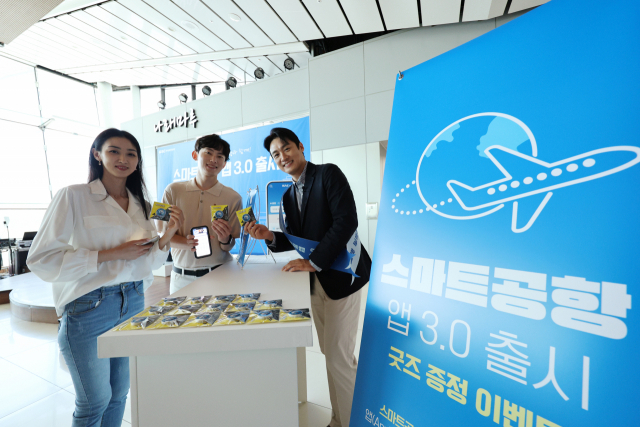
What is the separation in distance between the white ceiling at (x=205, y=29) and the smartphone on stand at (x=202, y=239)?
3.19 metres

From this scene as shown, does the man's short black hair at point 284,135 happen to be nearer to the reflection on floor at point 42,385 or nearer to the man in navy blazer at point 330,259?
the man in navy blazer at point 330,259

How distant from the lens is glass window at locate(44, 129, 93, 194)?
7703 millimetres

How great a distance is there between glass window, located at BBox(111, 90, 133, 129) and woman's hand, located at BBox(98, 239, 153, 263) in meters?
8.11

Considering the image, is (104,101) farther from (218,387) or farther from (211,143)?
(218,387)

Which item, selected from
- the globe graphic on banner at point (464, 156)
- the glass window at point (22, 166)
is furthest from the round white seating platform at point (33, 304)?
the globe graphic on banner at point (464, 156)

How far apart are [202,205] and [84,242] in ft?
2.22

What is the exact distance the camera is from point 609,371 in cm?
62

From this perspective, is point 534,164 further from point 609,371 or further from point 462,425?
point 462,425

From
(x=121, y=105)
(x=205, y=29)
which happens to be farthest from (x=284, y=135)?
(x=121, y=105)

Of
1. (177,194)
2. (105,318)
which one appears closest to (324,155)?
(177,194)

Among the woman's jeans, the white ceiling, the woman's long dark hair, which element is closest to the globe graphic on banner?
the woman's long dark hair

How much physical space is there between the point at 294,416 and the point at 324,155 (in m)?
4.08

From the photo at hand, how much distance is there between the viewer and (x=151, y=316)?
34.4 inches

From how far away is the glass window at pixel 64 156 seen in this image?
25.3ft
